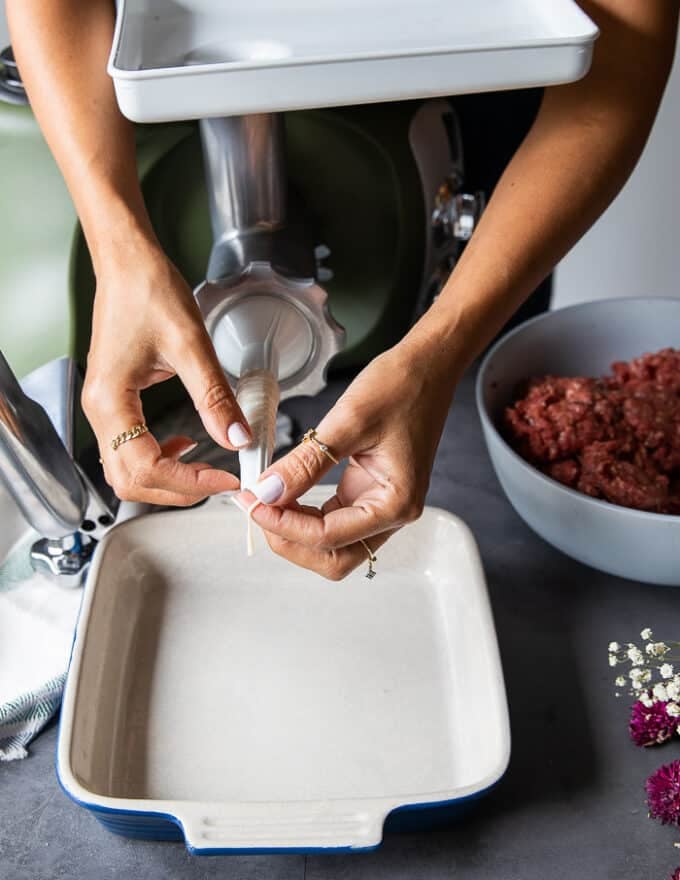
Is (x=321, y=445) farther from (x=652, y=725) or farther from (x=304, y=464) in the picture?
(x=652, y=725)

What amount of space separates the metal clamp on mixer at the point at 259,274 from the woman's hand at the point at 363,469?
4.7 inches

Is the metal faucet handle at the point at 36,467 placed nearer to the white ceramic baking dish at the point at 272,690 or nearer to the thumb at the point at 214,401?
the white ceramic baking dish at the point at 272,690

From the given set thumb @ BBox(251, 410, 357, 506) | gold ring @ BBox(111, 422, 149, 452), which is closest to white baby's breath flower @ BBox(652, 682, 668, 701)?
thumb @ BBox(251, 410, 357, 506)

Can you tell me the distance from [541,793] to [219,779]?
213 mm

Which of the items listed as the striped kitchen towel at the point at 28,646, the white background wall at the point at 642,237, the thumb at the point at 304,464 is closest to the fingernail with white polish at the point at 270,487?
the thumb at the point at 304,464

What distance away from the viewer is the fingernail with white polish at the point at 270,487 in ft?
1.84

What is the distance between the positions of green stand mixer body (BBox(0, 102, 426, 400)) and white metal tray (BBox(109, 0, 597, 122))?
21 cm

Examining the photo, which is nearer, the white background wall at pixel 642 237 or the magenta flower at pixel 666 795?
the magenta flower at pixel 666 795

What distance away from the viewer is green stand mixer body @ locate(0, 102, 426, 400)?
2.65ft

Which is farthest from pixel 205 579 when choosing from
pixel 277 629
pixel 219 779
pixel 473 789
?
pixel 473 789

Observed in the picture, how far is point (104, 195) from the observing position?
2.22 feet

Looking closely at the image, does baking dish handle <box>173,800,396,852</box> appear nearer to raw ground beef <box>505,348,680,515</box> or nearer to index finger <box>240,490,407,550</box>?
index finger <box>240,490,407,550</box>

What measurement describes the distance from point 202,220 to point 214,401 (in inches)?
13.2

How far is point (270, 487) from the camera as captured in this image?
56 cm
